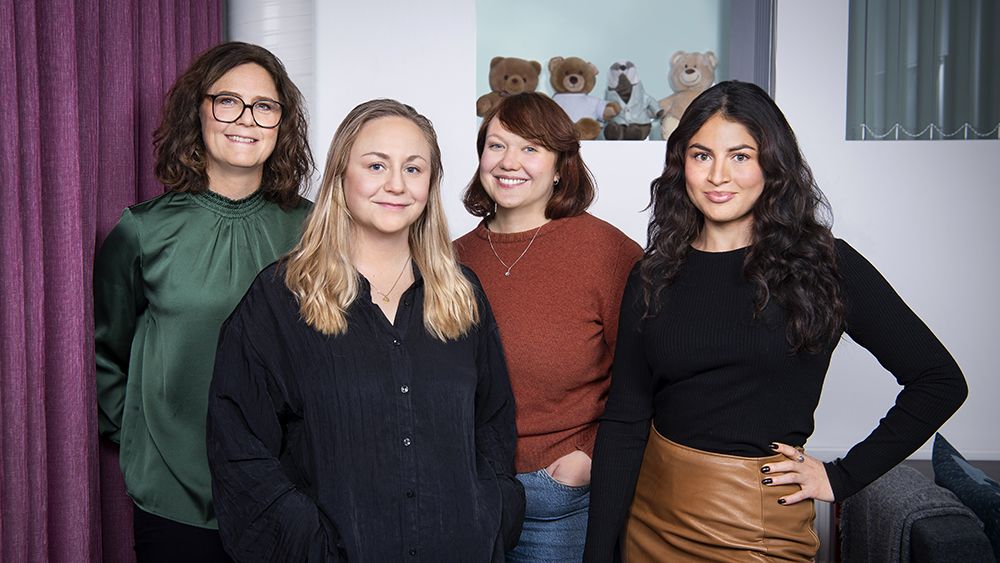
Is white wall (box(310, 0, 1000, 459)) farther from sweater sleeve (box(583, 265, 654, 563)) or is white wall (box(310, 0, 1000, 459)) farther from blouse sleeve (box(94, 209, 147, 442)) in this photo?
sweater sleeve (box(583, 265, 654, 563))

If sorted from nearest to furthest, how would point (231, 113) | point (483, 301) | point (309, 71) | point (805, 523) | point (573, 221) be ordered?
1. point (805, 523)
2. point (483, 301)
3. point (231, 113)
4. point (573, 221)
5. point (309, 71)

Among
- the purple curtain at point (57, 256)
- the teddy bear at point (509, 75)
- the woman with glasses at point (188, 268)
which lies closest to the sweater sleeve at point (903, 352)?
the woman with glasses at point (188, 268)

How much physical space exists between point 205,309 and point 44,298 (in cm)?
39

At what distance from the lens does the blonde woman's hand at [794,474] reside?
1377 mm

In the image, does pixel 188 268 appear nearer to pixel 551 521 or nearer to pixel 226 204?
pixel 226 204

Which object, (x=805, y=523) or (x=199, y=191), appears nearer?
(x=805, y=523)

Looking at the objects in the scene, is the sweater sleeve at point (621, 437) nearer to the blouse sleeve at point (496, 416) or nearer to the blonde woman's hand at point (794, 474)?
the blouse sleeve at point (496, 416)

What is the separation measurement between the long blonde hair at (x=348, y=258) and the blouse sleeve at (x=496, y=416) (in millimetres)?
73

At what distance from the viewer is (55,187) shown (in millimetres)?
1643

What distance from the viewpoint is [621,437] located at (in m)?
1.54

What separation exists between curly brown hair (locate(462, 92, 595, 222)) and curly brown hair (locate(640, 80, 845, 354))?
33 cm

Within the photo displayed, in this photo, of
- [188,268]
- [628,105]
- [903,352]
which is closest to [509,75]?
[628,105]

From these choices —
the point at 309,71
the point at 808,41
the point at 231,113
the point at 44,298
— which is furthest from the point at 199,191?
the point at 808,41

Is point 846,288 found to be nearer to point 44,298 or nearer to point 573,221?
point 573,221
